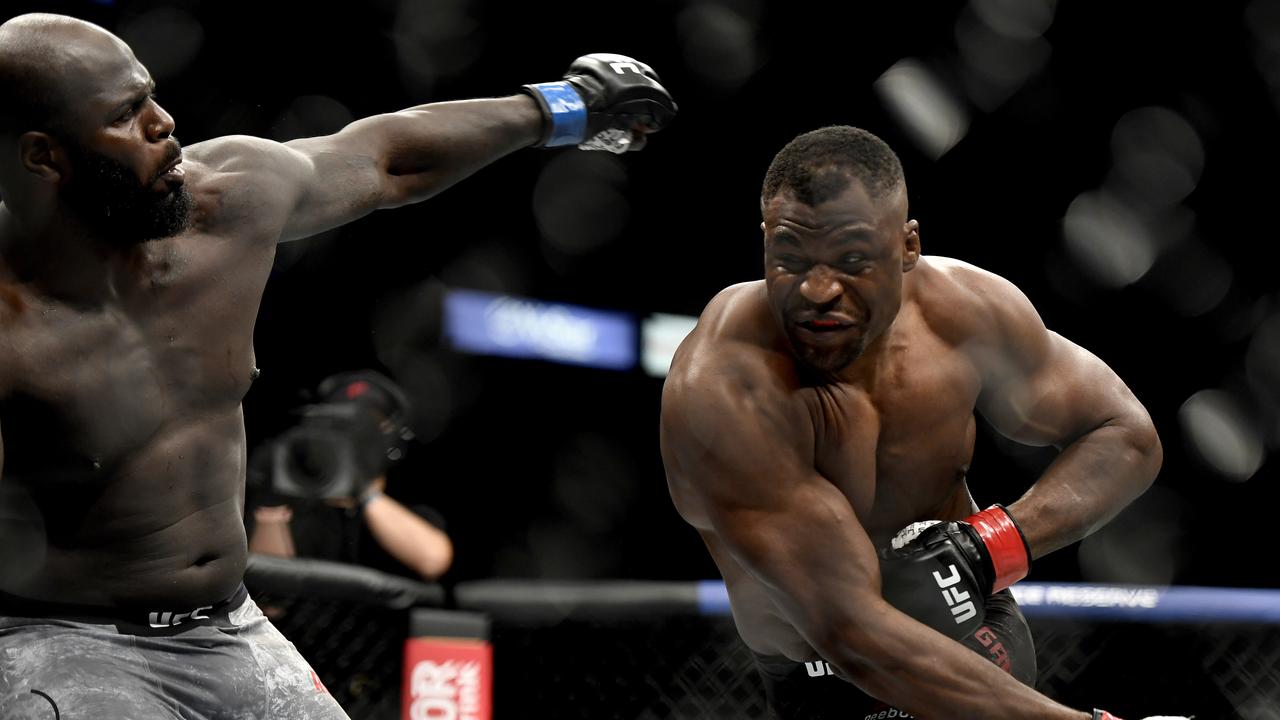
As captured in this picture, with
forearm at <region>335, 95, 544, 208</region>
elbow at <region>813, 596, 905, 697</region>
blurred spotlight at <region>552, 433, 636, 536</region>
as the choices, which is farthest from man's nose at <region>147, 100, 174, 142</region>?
blurred spotlight at <region>552, 433, 636, 536</region>

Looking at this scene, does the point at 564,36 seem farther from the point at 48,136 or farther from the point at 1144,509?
the point at 48,136

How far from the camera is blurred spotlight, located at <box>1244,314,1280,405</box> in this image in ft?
19.8

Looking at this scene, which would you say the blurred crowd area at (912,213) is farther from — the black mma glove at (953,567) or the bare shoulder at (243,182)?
the black mma glove at (953,567)

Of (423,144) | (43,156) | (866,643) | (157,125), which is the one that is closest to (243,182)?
(157,125)

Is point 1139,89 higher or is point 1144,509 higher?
point 1139,89

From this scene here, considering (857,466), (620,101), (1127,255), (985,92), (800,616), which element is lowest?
(800,616)

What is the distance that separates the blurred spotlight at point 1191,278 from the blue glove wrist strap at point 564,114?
4366mm

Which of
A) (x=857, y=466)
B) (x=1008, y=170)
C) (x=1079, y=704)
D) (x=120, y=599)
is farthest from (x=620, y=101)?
(x=1008, y=170)

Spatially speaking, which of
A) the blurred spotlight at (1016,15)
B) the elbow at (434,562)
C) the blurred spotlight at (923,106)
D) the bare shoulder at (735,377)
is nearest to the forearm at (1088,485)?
the bare shoulder at (735,377)

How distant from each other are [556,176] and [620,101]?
3.45 metres

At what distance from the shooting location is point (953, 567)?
2.08 metres

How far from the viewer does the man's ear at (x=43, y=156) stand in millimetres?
1799

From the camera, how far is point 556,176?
598 cm

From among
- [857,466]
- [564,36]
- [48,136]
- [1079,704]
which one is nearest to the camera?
[48,136]
